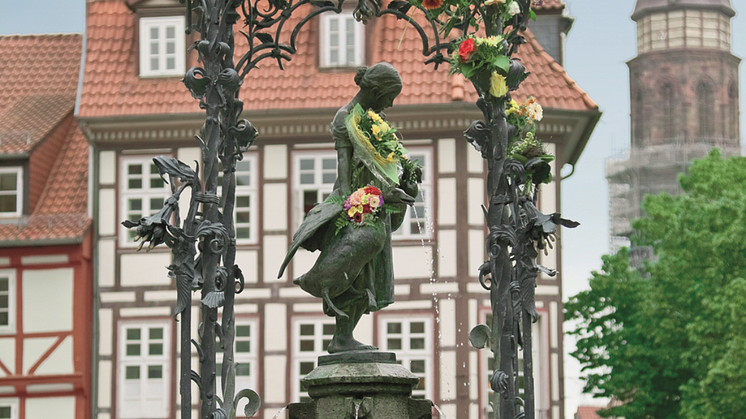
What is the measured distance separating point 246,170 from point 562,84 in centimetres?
590

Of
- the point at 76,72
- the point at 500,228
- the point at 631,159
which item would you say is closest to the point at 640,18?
the point at 631,159

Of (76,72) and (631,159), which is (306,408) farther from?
(631,159)

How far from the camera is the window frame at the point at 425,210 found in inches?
974

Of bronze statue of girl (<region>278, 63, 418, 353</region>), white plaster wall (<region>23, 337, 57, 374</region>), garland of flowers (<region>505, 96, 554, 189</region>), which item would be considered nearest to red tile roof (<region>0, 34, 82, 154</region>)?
white plaster wall (<region>23, 337, 57, 374</region>)

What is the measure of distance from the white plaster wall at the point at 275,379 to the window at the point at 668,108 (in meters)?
60.3

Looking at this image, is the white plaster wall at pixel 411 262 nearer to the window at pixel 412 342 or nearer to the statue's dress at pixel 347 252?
the window at pixel 412 342

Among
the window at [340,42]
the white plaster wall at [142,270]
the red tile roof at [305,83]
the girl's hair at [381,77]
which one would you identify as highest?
the window at [340,42]

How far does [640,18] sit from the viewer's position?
271ft

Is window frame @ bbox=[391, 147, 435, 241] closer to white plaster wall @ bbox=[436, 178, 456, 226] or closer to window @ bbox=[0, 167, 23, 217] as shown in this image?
white plaster wall @ bbox=[436, 178, 456, 226]

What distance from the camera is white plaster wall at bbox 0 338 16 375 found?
25.3 m

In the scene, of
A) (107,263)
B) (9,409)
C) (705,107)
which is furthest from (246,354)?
(705,107)

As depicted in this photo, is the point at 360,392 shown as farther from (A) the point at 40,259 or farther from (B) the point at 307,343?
(A) the point at 40,259

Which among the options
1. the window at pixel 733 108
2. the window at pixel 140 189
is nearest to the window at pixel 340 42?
the window at pixel 140 189

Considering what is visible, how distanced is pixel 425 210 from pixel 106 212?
5.82 metres
